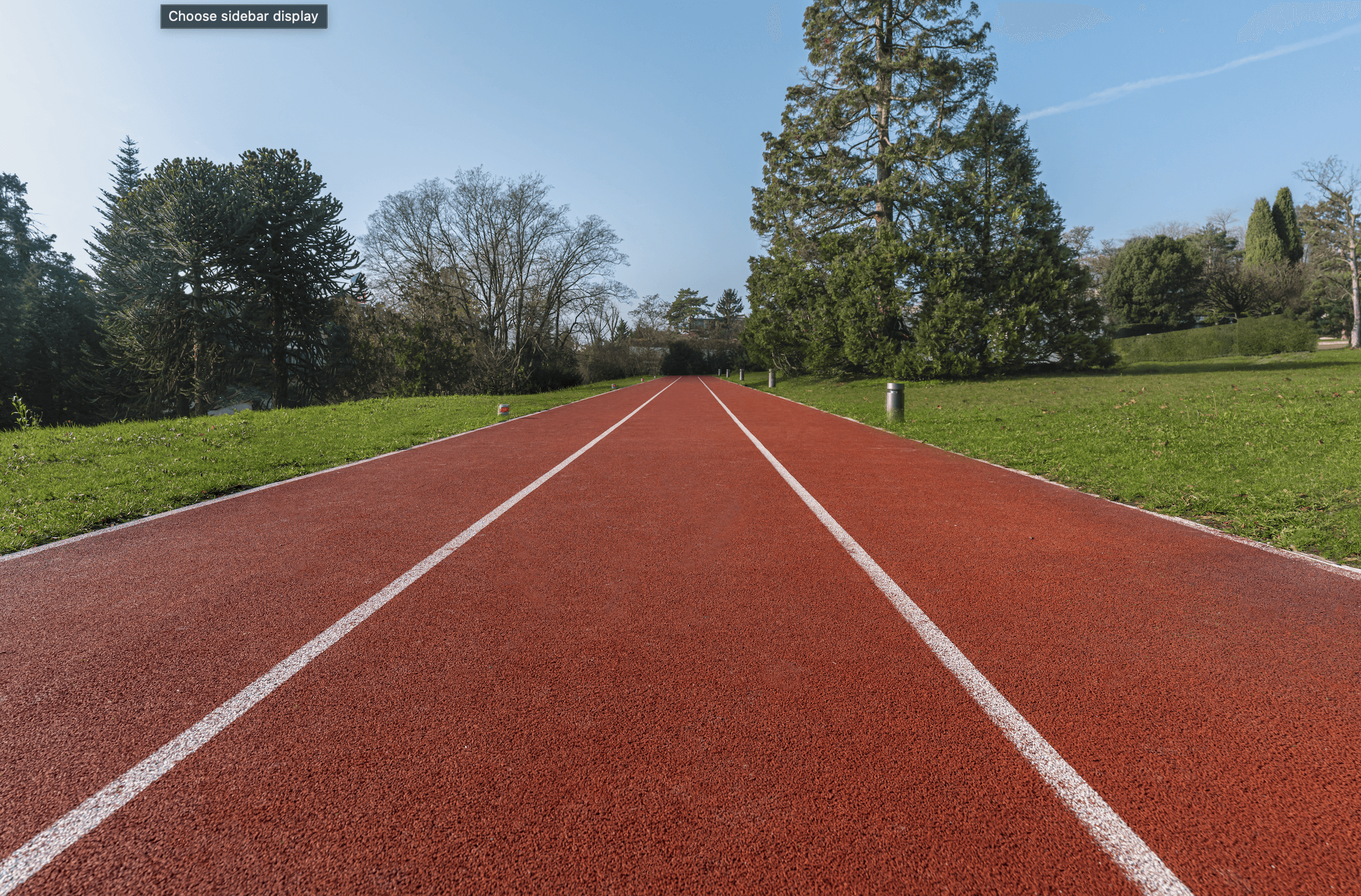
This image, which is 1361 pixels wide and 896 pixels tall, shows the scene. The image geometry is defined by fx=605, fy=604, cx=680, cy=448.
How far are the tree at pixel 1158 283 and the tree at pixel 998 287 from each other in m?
30.9

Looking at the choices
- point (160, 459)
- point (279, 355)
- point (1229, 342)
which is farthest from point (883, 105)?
point (279, 355)

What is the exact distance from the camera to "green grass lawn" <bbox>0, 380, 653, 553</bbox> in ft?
20.7

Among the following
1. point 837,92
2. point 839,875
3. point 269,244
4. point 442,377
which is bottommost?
point 839,875

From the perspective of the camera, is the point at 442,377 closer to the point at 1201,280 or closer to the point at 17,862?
the point at 17,862

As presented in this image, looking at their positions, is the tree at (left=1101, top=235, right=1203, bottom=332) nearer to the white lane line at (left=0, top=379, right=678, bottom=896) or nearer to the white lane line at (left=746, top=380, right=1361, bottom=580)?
the white lane line at (left=746, top=380, right=1361, bottom=580)

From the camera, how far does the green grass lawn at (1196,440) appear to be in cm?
592

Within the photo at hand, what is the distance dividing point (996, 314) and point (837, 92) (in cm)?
1253

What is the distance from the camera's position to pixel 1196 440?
373 inches

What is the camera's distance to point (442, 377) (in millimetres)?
34188

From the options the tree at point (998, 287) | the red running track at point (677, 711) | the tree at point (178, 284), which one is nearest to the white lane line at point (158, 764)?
the red running track at point (677, 711)

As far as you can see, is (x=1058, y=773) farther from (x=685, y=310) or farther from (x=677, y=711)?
(x=685, y=310)

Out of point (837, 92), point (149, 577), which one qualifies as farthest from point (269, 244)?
point (149, 577)

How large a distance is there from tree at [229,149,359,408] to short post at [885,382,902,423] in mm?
28403

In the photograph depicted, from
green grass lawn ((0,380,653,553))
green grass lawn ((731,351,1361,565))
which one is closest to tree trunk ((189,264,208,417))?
green grass lawn ((0,380,653,553))
